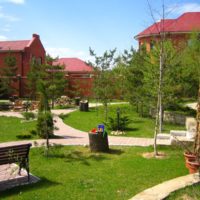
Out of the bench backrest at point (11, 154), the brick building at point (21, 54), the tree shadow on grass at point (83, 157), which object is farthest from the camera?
the brick building at point (21, 54)

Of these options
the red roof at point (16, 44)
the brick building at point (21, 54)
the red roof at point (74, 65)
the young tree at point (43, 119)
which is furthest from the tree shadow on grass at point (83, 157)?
the red roof at point (74, 65)

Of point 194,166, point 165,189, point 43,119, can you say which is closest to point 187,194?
point 165,189

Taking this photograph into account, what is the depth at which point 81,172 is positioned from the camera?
809cm

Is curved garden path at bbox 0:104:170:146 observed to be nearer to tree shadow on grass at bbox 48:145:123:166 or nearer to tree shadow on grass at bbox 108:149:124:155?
tree shadow on grass at bbox 108:149:124:155

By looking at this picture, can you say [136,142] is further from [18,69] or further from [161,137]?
[18,69]

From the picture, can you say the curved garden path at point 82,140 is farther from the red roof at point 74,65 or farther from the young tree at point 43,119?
the red roof at point 74,65

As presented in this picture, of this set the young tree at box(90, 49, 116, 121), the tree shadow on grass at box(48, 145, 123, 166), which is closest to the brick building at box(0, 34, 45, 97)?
the young tree at box(90, 49, 116, 121)

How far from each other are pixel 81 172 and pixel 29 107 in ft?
53.2

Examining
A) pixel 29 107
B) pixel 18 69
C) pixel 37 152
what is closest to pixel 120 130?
pixel 37 152

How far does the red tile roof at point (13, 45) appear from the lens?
3719 centimetres

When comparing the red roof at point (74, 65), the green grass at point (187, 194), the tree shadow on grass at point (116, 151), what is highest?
the red roof at point (74, 65)

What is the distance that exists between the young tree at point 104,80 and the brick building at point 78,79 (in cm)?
202

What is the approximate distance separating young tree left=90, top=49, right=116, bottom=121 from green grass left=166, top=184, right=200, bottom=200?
12493 mm

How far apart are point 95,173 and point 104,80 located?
1213cm
